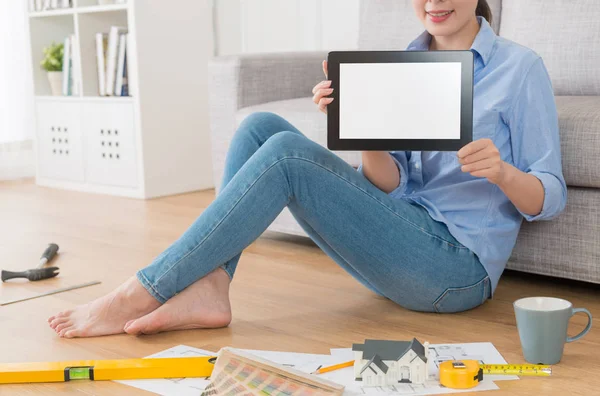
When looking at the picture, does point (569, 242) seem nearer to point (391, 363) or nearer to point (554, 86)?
point (554, 86)

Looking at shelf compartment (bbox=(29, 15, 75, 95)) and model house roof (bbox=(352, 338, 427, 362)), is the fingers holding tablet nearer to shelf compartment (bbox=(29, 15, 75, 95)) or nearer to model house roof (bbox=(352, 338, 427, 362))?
model house roof (bbox=(352, 338, 427, 362))

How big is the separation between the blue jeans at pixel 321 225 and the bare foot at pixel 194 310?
0.07 feet

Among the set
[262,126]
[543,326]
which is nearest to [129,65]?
[262,126]

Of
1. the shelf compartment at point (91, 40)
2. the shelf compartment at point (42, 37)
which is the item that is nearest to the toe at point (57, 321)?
the shelf compartment at point (91, 40)

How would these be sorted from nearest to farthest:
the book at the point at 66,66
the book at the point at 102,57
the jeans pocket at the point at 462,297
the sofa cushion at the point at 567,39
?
the jeans pocket at the point at 462,297
the sofa cushion at the point at 567,39
the book at the point at 102,57
the book at the point at 66,66

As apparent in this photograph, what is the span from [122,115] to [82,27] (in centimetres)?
44

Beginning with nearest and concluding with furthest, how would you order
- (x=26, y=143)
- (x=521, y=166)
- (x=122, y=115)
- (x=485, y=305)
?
(x=521, y=166) → (x=485, y=305) → (x=122, y=115) → (x=26, y=143)

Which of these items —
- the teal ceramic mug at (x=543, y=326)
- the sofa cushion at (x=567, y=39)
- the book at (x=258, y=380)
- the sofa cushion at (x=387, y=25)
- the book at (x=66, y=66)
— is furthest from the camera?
the book at (x=66, y=66)

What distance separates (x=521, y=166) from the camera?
1394mm

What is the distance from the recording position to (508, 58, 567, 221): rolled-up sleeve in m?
1.36

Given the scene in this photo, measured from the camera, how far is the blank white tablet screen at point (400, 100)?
1.29 metres

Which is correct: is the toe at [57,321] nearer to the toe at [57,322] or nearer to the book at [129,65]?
the toe at [57,322]

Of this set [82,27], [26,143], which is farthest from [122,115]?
[26,143]

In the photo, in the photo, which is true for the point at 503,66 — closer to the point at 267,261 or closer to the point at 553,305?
the point at 553,305
